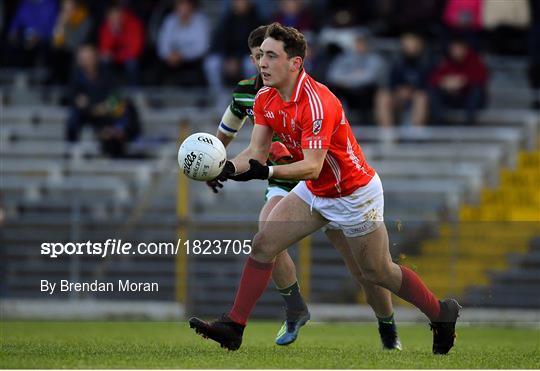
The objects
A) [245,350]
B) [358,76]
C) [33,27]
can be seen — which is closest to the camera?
[245,350]

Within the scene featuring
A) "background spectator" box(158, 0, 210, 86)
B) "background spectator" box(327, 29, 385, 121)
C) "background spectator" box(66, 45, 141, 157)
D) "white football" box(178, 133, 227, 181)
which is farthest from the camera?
"background spectator" box(158, 0, 210, 86)

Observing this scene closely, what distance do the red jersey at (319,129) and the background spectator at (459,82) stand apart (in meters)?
9.22

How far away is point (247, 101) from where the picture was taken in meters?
11.2

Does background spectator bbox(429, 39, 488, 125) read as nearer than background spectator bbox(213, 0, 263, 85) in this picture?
Yes

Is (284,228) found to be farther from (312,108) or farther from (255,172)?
(312,108)

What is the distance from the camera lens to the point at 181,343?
11.7 meters

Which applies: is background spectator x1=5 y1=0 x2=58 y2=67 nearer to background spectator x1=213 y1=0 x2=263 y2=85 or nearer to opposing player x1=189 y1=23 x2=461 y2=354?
background spectator x1=213 y1=0 x2=263 y2=85

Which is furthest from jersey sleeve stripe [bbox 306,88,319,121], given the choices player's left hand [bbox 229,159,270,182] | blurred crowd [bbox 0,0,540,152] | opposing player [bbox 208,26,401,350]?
blurred crowd [bbox 0,0,540,152]

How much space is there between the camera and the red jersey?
984 cm

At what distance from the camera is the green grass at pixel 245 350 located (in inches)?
373

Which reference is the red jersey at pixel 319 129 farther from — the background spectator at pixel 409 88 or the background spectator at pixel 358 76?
the background spectator at pixel 358 76

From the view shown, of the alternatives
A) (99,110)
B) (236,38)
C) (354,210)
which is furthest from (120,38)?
(354,210)

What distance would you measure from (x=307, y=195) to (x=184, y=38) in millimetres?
10784

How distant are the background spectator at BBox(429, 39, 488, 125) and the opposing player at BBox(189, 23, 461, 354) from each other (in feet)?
30.2
